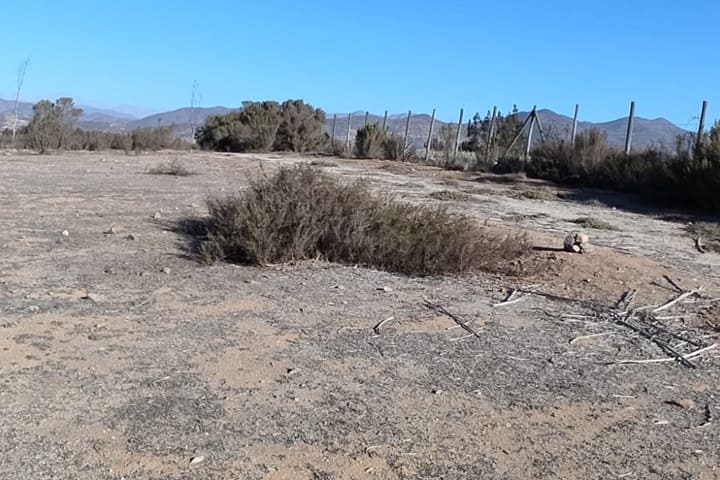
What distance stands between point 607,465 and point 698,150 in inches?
539

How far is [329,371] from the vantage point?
4.65 metres

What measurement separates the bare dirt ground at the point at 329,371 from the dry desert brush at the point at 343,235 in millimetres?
245

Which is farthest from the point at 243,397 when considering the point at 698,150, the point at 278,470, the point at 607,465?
the point at 698,150

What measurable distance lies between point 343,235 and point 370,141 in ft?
67.7

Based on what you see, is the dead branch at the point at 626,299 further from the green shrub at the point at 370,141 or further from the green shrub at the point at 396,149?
the green shrub at the point at 370,141

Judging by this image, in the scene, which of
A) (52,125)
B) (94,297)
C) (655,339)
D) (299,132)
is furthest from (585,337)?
(299,132)

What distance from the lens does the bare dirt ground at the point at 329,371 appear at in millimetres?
3545

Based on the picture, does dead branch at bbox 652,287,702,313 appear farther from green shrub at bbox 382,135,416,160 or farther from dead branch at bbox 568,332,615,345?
green shrub at bbox 382,135,416,160

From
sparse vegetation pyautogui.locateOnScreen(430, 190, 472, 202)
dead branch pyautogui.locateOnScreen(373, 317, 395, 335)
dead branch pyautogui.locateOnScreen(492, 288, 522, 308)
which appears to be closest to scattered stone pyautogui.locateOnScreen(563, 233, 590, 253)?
dead branch pyautogui.locateOnScreen(492, 288, 522, 308)

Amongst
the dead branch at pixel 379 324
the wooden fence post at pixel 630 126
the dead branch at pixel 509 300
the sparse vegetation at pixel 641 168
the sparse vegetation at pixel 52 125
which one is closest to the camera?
the dead branch at pixel 379 324

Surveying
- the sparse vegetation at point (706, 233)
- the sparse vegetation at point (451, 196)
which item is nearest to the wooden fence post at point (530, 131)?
the sparse vegetation at point (451, 196)

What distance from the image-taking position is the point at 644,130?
4369 centimetres

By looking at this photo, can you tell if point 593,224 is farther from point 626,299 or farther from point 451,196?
point 626,299

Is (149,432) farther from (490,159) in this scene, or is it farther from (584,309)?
(490,159)
